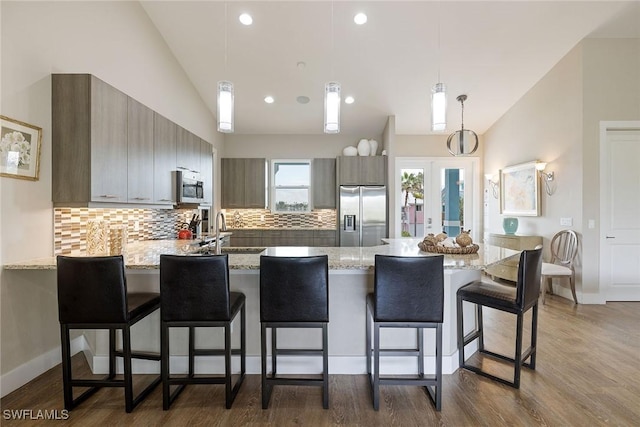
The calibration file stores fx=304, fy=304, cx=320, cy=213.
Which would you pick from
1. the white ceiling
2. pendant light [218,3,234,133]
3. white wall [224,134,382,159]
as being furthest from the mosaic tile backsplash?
the white ceiling

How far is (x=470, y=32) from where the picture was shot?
3.88m

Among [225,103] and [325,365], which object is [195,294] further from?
[225,103]

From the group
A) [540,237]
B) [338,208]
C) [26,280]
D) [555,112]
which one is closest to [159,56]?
[26,280]

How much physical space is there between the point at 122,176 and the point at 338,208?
146 inches

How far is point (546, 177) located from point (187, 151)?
5.33 metres

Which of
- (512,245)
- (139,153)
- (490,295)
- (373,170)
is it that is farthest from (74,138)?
(512,245)

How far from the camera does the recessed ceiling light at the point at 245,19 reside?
3764 mm

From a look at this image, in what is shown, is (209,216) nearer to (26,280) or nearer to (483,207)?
(26,280)

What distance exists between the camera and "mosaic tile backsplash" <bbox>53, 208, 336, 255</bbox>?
105 inches

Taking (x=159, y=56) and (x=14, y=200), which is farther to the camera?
(x=159, y=56)

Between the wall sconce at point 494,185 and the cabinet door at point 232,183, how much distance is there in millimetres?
5063

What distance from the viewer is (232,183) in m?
6.12

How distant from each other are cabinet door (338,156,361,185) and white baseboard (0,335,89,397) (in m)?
4.46

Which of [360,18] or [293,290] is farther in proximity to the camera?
[360,18]
